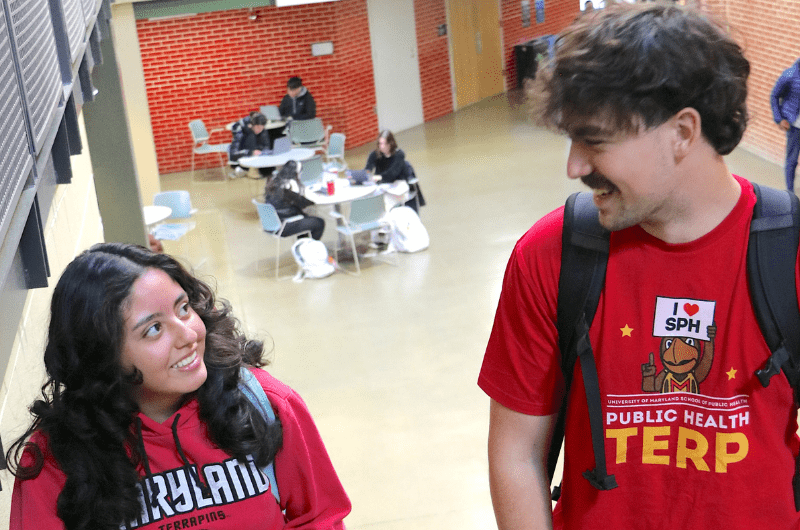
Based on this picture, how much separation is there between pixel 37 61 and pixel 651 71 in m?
1.52

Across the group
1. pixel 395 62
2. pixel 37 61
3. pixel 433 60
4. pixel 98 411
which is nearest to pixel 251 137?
pixel 395 62

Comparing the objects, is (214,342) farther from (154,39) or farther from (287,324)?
(154,39)

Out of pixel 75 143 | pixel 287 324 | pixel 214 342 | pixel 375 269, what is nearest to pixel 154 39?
pixel 375 269

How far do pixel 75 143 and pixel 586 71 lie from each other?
1.92 m

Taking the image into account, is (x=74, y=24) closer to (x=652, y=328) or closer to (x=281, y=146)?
(x=652, y=328)

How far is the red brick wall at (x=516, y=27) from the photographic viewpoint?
65.5 ft

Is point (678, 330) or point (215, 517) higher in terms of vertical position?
point (678, 330)

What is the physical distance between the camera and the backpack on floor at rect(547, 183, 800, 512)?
1.53 meters

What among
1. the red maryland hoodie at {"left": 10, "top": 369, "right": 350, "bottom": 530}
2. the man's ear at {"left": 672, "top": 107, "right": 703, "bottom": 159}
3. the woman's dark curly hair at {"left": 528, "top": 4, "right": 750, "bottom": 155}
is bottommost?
the red maryland hoodie at {"left": 10, "top": 369, "right": 350, "bottom": 530}

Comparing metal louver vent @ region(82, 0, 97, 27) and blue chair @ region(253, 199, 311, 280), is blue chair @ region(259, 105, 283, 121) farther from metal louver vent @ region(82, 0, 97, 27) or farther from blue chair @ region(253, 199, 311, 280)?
metal louver vent @ region(82, 0, 97, 27)

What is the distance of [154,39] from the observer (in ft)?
48.6

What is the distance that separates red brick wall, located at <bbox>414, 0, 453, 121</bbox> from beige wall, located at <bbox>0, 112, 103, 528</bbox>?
11.9m

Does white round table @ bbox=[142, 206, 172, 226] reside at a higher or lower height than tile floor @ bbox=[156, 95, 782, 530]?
higher

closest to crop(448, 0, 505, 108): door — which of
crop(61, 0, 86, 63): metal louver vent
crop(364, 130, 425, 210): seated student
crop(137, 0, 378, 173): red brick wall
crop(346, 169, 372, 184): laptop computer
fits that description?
crop(137, 0, 378, 173): red brick wall
